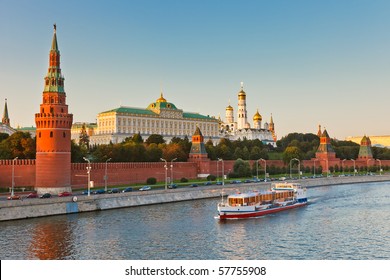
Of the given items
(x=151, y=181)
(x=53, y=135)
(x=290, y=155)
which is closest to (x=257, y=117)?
(x=290, y=155)

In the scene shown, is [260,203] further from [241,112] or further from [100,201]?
[241,112]

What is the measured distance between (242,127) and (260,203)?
117 meters

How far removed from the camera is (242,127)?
158000 mm

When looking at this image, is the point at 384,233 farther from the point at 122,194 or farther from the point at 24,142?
the point at 24,142

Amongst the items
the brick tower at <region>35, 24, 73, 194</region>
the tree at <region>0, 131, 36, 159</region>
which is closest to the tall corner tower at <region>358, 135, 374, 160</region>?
the tree at <region>0, 131, 36, 159</region>

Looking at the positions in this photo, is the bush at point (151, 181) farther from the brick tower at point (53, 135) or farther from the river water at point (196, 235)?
the river water at point (196, 235)

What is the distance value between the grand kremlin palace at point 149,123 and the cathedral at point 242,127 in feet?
66.6

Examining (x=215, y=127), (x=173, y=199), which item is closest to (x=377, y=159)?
(x=215, y=127)

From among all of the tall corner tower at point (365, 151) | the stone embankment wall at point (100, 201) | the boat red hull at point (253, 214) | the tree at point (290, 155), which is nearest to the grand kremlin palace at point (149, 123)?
the tall corner tower at point (365, 151)

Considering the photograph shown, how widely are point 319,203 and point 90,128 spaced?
84126 millimetres

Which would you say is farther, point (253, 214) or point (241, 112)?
point (241, 112)

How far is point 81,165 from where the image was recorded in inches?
2110

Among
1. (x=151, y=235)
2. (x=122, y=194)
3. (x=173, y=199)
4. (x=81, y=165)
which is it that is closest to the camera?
(x=151, y=235)

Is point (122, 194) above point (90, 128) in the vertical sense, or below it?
below
